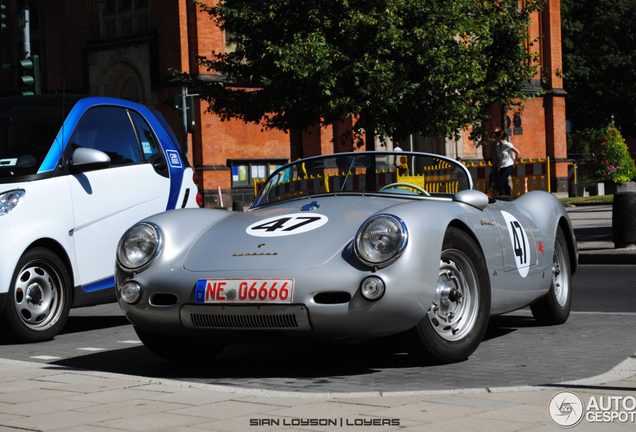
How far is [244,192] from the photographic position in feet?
112

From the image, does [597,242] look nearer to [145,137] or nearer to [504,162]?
[504,162]

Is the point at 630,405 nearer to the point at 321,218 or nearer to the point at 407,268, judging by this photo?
the point at 407,268

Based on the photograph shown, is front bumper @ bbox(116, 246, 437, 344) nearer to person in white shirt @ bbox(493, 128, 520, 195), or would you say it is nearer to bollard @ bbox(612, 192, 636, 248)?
bollard @ bbox(612, 192, 636, 248)

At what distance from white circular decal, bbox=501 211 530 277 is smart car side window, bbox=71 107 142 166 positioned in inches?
137

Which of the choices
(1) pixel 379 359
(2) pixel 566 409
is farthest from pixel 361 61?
(2) pixel 566 409

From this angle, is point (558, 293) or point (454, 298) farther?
point (558, 293)

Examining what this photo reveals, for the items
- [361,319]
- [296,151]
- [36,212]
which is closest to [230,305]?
[361,319]

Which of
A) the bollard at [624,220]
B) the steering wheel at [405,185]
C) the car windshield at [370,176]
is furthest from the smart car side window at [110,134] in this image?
the bollard at [624,220]

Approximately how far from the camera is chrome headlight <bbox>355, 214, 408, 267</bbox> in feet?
15.1

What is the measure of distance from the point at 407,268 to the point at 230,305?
3.14 feet

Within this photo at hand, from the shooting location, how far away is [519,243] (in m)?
5.88

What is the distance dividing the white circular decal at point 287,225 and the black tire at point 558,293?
2180 millimetres

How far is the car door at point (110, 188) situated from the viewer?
23.2ft

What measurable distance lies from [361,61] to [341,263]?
1599 centimetres
